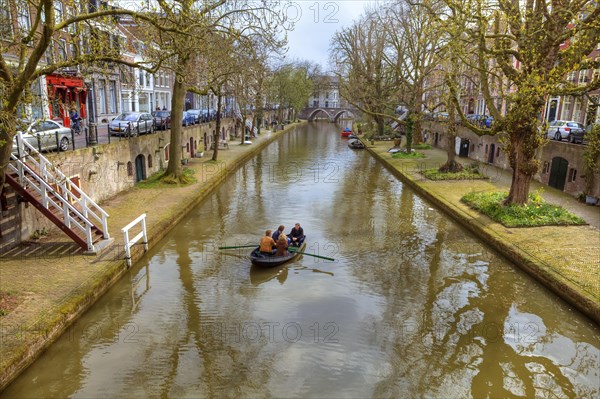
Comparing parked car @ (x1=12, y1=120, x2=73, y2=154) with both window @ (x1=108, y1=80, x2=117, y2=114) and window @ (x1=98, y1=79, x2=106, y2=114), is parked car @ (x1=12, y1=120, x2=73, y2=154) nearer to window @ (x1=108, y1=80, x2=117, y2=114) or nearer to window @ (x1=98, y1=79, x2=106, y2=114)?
window @ (x1=98, y1=79, x2=106, y2=114)

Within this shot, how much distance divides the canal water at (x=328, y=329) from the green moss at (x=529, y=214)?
1.72 m

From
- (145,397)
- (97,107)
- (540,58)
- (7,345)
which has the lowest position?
(145,397)

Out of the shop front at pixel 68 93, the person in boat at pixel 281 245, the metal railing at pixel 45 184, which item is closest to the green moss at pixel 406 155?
the person in boat at pixel 281 245

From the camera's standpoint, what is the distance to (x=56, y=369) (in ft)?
27.6

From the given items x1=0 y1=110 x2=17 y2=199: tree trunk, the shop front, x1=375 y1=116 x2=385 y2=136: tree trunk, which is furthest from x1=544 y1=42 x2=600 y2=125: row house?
the shop front

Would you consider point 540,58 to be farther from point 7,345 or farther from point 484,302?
point 7,345

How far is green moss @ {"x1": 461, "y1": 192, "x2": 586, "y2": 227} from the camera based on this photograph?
52.9ft

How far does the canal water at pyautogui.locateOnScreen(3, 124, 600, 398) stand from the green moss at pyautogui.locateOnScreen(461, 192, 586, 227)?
172 centimetres

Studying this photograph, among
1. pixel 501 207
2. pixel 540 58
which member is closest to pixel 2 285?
pixel 501 207

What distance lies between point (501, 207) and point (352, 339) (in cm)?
1101

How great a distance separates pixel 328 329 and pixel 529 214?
10.9m

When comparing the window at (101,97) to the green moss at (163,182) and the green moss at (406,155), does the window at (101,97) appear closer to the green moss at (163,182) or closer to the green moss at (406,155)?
the green moss at (163,182)

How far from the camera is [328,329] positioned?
10.1 meters

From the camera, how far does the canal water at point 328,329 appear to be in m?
8.15
